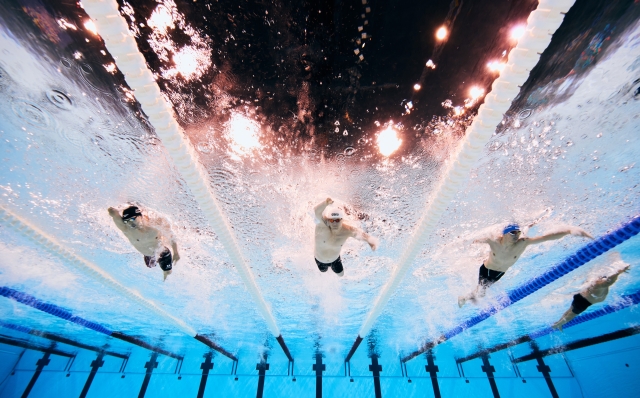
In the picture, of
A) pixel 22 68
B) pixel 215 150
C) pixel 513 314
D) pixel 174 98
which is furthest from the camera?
pixel 513 314

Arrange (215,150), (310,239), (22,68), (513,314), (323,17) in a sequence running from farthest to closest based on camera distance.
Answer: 1. (513,314)
2. (310,239)
3. (215,150)
4. (22,68)
5. (323,17)

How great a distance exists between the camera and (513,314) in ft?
24.7

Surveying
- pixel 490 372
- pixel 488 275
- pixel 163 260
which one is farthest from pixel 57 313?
pixel 490 372

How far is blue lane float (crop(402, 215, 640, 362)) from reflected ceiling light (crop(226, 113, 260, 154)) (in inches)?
176

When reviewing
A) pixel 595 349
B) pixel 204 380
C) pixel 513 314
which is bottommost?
pixel 204 380

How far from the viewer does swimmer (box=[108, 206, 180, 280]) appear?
3.43 metres

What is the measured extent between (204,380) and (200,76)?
11901 millimetres

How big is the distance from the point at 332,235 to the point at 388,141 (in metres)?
1.42

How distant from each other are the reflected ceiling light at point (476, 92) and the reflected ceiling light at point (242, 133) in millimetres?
1934

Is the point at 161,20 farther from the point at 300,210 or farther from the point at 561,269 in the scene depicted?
the point at 561,269

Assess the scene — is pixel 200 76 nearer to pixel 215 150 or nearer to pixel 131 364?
pixel 215 150

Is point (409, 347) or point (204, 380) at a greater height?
point (409, 347)

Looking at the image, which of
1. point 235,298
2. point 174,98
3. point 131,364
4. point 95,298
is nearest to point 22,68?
point 174,98

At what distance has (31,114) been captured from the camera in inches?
103
